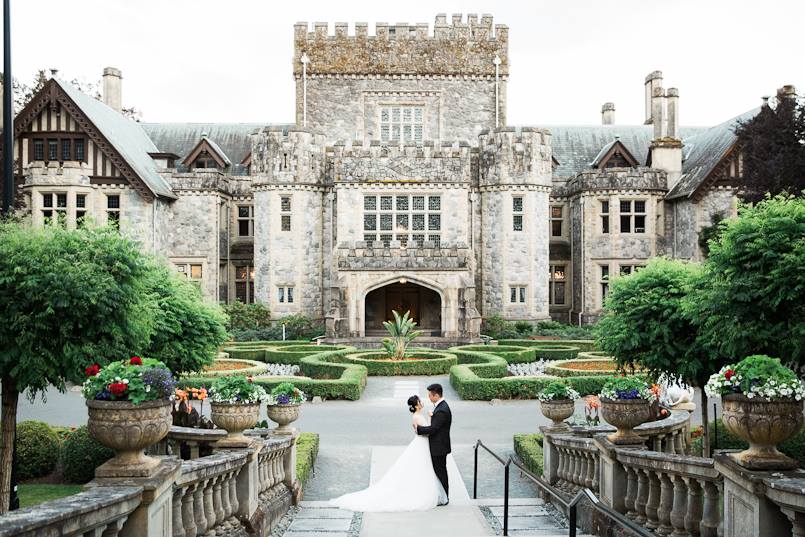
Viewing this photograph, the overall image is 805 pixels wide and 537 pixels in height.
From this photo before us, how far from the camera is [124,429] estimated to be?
6.27m

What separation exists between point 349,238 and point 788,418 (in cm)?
3245

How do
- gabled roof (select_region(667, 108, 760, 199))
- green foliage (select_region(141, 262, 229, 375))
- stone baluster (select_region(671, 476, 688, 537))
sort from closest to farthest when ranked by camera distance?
stone baluster (select_region(671, 476, 688, 537)) → green foliage (select_region(141, 262, 229, 375)) → gabled roof (select_region(667, 108, 760, 199))

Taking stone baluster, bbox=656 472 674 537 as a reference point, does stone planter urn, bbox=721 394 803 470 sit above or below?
above

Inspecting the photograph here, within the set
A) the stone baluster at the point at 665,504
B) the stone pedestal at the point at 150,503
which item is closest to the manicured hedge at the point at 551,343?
the stone baluster at the point at 665,504

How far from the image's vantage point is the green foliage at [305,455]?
42.1 feet

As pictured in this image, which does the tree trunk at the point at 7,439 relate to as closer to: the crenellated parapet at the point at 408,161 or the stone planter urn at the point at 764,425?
the stone planter urn at the point at 764,425

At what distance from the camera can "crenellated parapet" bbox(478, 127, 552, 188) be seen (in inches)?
1508

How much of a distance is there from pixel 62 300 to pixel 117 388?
5.33m

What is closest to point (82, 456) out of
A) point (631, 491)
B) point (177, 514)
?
point (177, 514)

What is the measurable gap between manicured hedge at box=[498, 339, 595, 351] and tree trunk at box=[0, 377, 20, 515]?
23.2 metres

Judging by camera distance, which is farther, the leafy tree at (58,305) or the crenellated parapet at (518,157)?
the crenellated parapet at (518,157)

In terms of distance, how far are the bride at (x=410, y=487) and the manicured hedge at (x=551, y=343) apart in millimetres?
21158

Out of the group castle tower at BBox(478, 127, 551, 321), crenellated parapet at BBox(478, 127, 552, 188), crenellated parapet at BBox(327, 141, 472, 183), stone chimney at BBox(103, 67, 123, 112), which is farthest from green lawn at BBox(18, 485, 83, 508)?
stone chimney at BBox(103, 67, 123, 112)

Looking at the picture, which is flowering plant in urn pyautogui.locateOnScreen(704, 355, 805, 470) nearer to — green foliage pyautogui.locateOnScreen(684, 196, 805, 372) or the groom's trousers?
green foliage pyautogui.locateOnScreen(684, 196, 805, 372)
